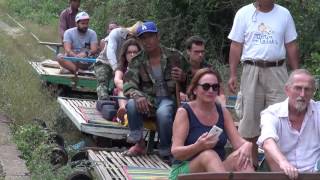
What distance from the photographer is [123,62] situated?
341 inches

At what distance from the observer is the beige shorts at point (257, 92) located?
265 inches

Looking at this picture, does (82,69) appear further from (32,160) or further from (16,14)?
(16,14)

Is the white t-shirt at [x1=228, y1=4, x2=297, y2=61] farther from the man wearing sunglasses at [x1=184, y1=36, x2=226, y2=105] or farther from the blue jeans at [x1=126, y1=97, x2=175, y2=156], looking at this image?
the blue jeans at [x1=126, y1=97, x2=175, y2=156]

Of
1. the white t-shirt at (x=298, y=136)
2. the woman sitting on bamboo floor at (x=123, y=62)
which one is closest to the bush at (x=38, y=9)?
the woman sitting on bamboo floor at (x=123, y=62)

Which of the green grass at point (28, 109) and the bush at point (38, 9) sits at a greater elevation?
the bush at point (38, 9)

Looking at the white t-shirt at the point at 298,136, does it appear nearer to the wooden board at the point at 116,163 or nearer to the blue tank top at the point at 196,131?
the blue tank top at the point at 196,131

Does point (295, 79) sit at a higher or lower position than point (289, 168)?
higher

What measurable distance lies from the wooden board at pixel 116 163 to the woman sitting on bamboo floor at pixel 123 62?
31.3 inches

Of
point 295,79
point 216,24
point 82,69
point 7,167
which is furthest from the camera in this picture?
point 216,24

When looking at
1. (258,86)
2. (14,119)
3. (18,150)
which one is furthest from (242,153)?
(14,119)

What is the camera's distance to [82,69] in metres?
11.8

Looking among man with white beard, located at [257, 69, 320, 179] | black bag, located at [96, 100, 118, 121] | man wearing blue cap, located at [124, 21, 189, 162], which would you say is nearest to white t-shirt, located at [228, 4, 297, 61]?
man wearing blue cap, located at [124, 21, 189, 162]

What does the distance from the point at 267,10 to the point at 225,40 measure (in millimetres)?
8077

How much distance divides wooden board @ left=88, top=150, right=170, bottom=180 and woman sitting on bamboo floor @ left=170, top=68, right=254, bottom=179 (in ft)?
4.63
